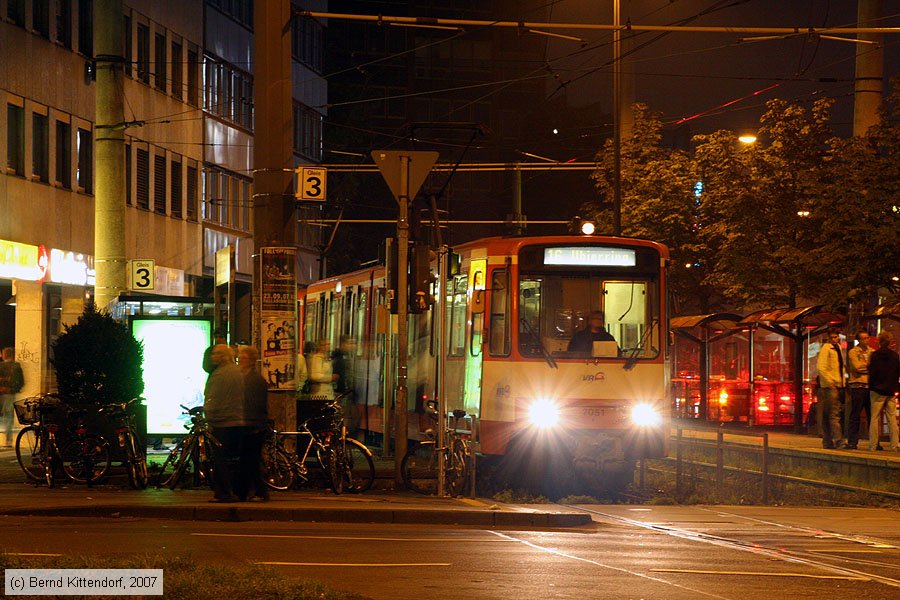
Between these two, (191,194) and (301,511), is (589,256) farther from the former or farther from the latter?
(191,194)

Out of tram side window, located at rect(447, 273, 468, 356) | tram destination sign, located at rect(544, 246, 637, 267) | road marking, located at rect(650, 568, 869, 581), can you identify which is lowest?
road marking, located at rect(650, 568, 869, 581)

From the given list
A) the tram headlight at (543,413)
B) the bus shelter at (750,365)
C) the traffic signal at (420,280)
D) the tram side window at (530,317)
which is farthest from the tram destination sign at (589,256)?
the bus shelter at (750,365)

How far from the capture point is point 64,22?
112ft

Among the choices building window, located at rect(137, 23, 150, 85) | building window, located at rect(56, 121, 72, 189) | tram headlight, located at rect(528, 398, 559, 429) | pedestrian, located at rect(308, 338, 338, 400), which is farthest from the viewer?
building window, located at rect(137, 23, 150, 85)

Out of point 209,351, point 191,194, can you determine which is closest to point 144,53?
point 191,194

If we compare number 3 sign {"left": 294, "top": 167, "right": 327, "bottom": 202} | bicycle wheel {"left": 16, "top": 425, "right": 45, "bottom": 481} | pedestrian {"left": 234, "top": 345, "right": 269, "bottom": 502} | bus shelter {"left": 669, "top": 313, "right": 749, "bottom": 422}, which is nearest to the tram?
number 3 sign {"left": 294, "top": 167, "right": 327, "bottom": 202}

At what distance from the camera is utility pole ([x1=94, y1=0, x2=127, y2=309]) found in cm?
2425

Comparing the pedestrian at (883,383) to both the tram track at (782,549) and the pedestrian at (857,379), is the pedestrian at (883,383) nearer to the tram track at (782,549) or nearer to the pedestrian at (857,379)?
the pedestrian at (857,379)

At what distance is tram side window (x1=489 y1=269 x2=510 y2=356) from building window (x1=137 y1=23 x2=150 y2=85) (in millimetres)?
22693

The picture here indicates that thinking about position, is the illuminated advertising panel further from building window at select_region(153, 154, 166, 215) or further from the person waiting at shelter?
building window at select_region(153, 154, 166, 215)

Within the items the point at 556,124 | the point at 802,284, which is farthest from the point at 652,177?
the point at 556,124

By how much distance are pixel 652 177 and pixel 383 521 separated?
1169 inches

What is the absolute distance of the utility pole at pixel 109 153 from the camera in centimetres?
2425

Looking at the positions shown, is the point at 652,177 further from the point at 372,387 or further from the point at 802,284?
the point at 372,387
